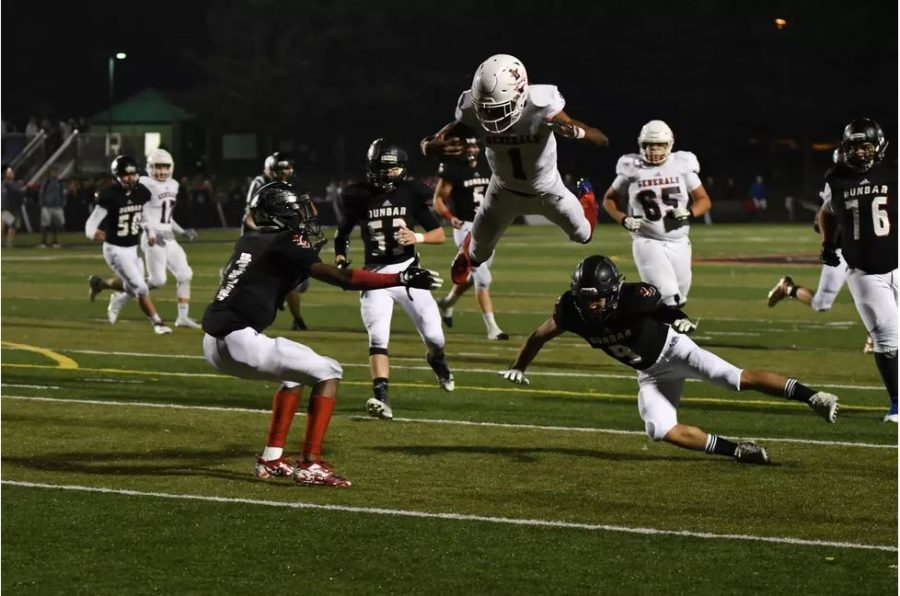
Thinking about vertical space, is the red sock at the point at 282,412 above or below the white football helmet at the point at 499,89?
below

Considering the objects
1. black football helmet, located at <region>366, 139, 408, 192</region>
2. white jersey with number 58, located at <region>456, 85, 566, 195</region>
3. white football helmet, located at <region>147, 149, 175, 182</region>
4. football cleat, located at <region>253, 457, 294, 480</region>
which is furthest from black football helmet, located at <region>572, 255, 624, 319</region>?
white football helmet, located at <region>147, 149, 175, 182</region>

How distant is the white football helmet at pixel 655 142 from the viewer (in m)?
15.6

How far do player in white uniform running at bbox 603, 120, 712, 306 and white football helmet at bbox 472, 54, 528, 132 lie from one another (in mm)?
5689

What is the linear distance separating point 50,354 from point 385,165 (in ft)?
19.1

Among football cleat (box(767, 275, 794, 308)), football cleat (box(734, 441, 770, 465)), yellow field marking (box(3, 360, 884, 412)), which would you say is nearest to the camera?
football cleat (box(734, 441, 770, 465))

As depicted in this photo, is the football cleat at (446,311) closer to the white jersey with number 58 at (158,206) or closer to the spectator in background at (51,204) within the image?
the white jersey with number 58 at (158,206)

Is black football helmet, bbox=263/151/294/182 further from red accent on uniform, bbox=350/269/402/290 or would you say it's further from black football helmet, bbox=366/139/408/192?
red accent on uniform, bbox=350/269/402/290

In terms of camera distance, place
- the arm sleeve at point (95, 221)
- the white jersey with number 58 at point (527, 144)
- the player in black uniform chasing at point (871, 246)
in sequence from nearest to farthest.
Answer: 1. the white jersey with number 58 at point (527, 144)
2. the player in black uniform chasing at point (871, 246)
3. the arm sleeve at point (95, 221)

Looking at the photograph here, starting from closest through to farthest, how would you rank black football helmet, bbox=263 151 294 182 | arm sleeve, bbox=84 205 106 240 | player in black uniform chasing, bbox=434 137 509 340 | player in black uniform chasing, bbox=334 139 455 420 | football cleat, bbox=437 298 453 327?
player in black uniform chasing, bbox=334 139 455 420
player in black uniform chasing, bbox=434 137 509 340
black football helmet, bbox=263 151 294 182
arm sleeve, bbox=84 205 106 240
football cleat, bbox=437 298 453 327

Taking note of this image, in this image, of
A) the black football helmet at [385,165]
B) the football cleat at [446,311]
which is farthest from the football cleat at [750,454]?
the football cleat at [446,311]

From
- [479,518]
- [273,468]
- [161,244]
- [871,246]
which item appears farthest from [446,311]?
[479,518]

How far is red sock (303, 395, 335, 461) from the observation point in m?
10.5

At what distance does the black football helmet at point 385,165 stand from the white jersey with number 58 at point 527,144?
2.81 metres

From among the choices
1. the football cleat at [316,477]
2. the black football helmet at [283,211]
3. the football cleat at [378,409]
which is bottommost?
the football cleat at [316,477]
